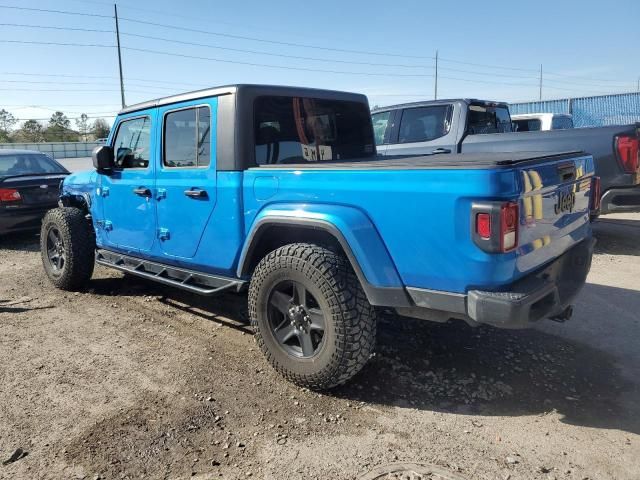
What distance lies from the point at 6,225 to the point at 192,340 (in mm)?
5200

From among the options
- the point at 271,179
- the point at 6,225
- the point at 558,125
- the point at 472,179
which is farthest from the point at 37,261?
the point at 558,125

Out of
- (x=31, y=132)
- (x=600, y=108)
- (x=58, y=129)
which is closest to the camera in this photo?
(x=600, y=108)

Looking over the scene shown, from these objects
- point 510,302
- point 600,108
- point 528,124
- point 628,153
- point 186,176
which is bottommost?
point 510,302

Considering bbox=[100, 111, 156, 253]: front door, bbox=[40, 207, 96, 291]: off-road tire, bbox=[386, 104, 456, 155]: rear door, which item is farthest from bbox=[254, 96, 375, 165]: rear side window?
bbox=[386, 104, 456, 155]: rear door

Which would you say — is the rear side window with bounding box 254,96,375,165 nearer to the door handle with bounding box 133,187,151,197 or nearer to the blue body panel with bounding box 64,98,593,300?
the blue body panel with bounding box 64,98,593,300

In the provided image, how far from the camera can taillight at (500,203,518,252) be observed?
238 centimetres

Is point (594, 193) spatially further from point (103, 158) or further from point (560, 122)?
point (560, 122)

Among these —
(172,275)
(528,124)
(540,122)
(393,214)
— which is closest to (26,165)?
(172,275)

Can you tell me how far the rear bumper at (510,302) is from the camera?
2.44 m

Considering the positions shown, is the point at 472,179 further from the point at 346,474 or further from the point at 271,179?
the point at 346,474

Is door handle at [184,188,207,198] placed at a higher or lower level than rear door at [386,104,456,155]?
lower

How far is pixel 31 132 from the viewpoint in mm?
46781

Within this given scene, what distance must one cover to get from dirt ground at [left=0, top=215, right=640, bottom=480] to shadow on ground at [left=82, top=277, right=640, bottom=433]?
1 cm

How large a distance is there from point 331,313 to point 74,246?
3.47 meters
